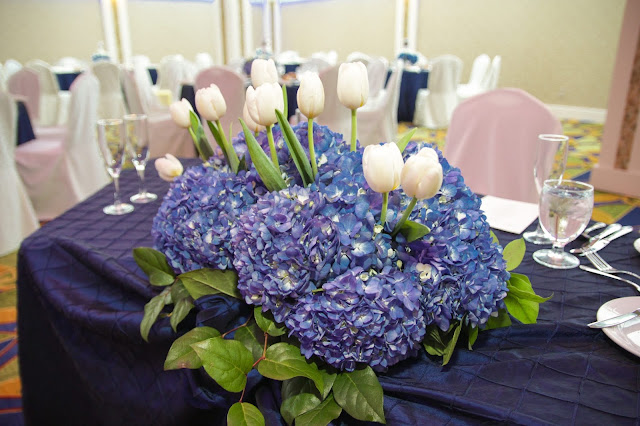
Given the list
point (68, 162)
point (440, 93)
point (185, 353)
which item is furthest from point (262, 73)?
point (440, 93)

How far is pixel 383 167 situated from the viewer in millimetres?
464

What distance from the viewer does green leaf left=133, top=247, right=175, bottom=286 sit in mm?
757

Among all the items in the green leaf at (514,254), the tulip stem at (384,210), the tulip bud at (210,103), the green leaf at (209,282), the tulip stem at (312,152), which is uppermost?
the tulip bud at (210,103)

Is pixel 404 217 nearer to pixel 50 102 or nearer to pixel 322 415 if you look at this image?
pixel 322 415

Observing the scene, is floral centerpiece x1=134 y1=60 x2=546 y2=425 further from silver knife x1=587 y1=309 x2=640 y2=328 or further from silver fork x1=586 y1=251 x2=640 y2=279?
silver fork x1=586 y1=251 x2=640 y2=279

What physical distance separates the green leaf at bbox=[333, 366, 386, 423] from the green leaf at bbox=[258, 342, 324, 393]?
31 millimetres

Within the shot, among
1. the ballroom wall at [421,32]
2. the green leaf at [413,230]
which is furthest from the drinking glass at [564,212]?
the ballroom wall at [421,32]

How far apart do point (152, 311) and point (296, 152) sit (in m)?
0.33

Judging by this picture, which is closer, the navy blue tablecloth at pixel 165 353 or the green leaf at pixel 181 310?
the navy blue tablecloth at pixel 165 353

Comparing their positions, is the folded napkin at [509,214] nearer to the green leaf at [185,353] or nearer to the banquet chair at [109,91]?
the green leaf at [185,353]

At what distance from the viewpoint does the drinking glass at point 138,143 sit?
1237mm

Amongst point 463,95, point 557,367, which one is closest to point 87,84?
point 557,367

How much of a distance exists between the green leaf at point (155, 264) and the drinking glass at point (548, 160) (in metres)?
0.68

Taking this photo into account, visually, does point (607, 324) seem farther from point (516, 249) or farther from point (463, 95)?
point (463, 95)
